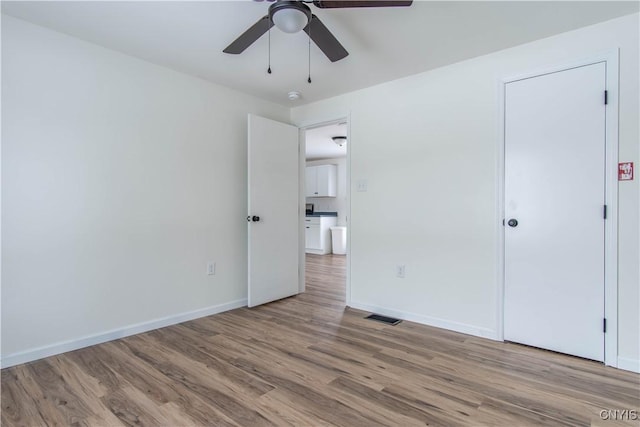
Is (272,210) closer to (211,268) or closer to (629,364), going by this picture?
(211,268)

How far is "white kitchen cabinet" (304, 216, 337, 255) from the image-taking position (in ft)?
24.6

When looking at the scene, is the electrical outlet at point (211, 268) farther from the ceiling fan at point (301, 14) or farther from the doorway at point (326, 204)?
the ceiling fan at point (301, 14)

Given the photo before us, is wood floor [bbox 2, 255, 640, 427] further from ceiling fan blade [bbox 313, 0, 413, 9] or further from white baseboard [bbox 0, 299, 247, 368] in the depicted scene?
ceiling fan blade [bbox 313, 0, 413, 9]

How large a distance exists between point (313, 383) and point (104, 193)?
Result: 2.15 meters

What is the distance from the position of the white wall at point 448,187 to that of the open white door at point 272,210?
805mm

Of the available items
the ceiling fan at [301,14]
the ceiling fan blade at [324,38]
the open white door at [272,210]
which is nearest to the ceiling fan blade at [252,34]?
the ceiling fan at [301,14]

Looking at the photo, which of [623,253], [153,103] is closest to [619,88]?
[623,253]

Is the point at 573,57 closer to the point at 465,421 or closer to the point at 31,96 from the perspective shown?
the point at 465,421

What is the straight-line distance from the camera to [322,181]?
808 cm

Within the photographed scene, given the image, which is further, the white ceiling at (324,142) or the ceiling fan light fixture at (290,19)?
the white ceiling at (324,142)

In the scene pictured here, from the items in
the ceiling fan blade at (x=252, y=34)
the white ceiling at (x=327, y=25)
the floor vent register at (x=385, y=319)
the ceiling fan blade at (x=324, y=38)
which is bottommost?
the floor vent register at (x=385, y=319)

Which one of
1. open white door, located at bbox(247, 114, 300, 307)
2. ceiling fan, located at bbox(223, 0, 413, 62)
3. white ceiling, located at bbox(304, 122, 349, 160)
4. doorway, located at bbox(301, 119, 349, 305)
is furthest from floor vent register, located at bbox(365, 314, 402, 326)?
ceiling fan, located at bbox(223, 0, 413, 62)

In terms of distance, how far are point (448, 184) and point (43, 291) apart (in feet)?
10.8

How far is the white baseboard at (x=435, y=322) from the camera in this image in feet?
8.89
